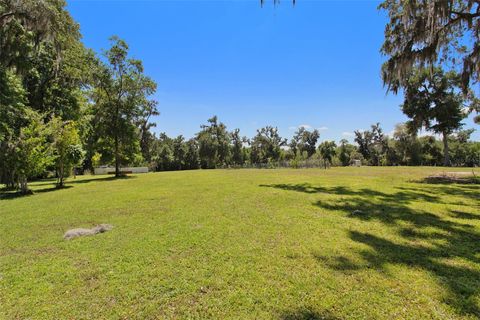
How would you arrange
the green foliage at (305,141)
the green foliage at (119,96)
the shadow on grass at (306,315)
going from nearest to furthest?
the shadow on grass at (306,315)
the green foliage at (119,96)
the green foliage at (305,141)

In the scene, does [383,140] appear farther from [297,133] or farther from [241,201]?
[241,201]

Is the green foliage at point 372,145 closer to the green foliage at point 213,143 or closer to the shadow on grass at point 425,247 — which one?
the green foliage at point 213,143

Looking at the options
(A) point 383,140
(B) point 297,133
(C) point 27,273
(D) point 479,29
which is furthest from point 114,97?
(A) point 383,140

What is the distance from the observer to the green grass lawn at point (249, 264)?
2771 millimetres

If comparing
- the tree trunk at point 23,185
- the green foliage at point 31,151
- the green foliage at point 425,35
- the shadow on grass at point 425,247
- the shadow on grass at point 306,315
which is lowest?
the shadow on grass at point 306,315

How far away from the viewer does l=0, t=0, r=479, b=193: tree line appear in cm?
973

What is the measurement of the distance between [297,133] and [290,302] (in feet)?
206

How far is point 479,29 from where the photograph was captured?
9.76 meters

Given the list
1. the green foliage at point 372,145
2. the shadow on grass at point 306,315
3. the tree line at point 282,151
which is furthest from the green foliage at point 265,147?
the shadow on grass at point 306,315

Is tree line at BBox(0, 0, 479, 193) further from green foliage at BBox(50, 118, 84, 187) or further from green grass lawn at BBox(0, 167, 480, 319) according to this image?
green grass lawn at BBox(0, 167, 480, 319)

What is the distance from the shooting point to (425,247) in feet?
14.1

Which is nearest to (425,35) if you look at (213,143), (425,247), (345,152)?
(425,247)

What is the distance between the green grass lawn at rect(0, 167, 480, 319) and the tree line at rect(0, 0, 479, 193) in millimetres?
6576

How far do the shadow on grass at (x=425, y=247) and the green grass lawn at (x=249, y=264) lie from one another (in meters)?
0.02
